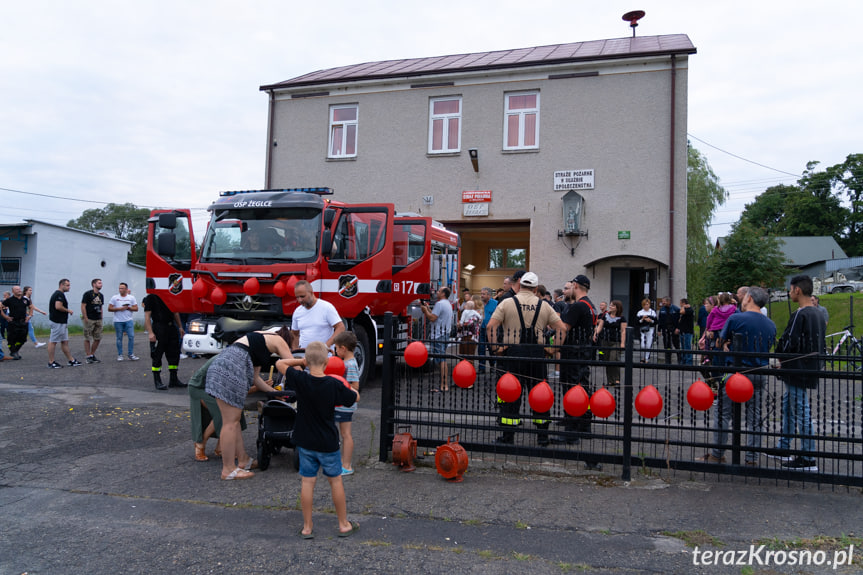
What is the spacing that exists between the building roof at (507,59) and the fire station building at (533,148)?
0.05 metres

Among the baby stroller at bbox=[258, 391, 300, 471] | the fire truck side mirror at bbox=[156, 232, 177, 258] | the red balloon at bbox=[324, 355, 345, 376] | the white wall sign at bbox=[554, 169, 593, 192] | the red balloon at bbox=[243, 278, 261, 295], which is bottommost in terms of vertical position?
the baby stroller at bbox=[258, 391, 300, 471]

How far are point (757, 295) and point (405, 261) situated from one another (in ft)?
20.5

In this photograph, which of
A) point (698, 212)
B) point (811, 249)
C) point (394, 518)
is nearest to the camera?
point (394, 518)

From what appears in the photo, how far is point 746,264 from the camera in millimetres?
22078

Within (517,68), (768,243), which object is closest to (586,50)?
(517,68)

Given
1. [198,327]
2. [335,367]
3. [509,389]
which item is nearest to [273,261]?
[198,327]

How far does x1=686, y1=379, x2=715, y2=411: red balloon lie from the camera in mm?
4980

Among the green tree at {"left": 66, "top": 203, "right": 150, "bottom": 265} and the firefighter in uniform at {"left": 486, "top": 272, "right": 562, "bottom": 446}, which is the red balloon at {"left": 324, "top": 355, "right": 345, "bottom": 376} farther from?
the green tree at {"left": 66, "top": 203, "right": 150, "bottom": 265}

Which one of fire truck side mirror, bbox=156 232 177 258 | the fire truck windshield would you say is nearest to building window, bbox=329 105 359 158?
fire truck side mirror, bbox=156 232 177 258

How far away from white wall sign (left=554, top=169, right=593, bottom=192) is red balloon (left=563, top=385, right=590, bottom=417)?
13112mm

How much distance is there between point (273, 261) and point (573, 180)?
11.3 meters

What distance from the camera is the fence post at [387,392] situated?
5.77 metres

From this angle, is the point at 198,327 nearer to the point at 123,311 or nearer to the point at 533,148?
the point at 123,311

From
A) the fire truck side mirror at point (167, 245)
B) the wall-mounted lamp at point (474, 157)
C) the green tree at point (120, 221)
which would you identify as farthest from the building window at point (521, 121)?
the green tree at point (120, 221)
